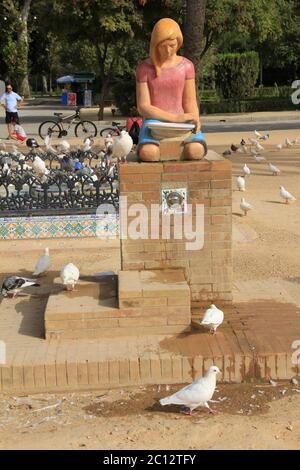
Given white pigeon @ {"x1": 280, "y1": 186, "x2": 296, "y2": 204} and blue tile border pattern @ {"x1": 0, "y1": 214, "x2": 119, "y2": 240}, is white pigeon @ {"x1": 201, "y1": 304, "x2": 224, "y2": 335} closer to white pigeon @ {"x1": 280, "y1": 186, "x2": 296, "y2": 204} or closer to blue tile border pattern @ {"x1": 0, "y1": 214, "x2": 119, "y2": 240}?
blue tile border pattern @ {"x1": 0, "y1": 214, "x2": 119, "y2": 240}

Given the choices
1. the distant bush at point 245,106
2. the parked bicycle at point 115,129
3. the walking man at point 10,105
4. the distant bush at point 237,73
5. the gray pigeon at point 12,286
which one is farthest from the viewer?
the distant bush at point 237,73

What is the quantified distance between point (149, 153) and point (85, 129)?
17.3m

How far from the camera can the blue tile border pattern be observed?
983cm

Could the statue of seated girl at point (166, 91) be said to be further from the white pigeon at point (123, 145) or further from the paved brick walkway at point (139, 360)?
the white pigeon at point (123, 145)

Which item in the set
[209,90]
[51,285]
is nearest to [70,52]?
Answer: [209,90]

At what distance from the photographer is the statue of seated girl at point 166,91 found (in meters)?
6.18

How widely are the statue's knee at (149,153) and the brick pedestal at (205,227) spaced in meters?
0.06

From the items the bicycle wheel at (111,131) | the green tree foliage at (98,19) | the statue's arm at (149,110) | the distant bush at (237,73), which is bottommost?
the bicycle wheel at (111,131)

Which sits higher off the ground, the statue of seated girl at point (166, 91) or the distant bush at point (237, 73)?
the distant bush at point (237, 73)

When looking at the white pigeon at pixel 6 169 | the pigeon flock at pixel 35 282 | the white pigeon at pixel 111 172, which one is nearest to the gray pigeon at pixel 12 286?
the pigeon flock at pixel 35 282

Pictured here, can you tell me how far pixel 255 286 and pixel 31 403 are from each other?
2686 millimetres

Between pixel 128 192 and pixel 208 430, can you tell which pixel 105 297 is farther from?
pixel 208 430

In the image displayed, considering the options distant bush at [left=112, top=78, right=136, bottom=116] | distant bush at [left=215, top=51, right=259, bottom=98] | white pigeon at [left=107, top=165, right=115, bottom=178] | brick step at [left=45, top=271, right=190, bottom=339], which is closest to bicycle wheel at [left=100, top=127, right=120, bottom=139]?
white pigeon at [left=107, top=165, right=115, bottom=178]
